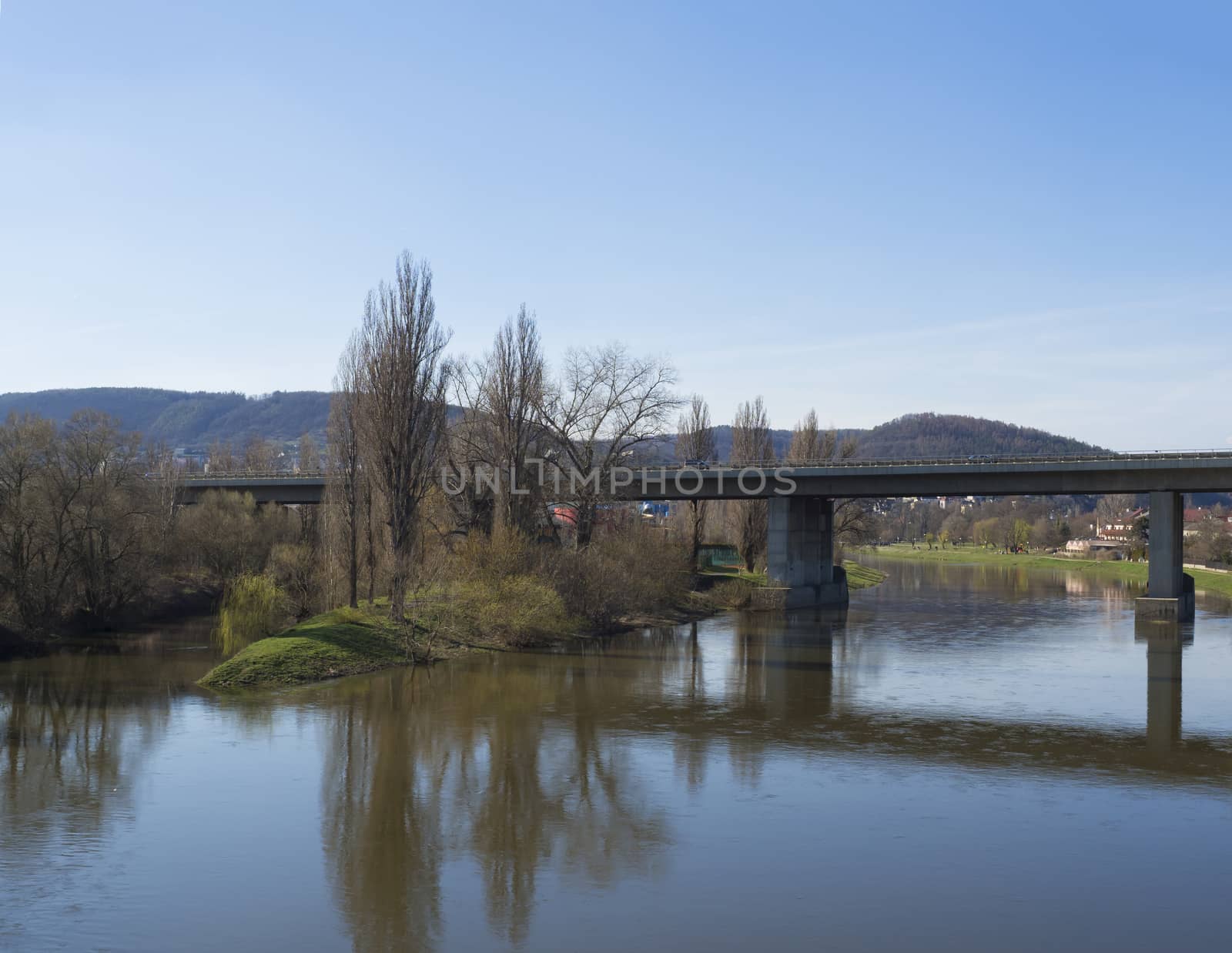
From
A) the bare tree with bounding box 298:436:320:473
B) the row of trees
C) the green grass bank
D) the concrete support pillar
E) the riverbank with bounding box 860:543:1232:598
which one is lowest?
the riverbank with bounding box 860:543:1232:598

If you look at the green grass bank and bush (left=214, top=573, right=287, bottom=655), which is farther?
bush (left=214, top=573, right=287, bottom=655)

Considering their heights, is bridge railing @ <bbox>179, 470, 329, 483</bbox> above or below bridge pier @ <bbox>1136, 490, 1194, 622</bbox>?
above

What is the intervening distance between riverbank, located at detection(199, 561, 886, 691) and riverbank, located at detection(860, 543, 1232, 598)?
188ft

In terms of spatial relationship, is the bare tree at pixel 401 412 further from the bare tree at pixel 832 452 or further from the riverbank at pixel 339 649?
the bare tree at pixel 832 452

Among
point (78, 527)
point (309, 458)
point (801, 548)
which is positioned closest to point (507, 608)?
point (78, 527)

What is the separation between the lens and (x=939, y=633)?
49844 mm

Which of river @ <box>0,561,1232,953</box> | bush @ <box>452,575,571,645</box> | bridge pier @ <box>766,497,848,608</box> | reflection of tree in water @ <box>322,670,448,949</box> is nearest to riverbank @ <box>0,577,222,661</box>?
river @ <box>0,561,1232,953</box>

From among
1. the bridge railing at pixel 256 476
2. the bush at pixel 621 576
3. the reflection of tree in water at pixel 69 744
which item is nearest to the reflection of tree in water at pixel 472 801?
the reflection of tree in water at pixel 69 744

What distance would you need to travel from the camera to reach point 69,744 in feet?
78.6

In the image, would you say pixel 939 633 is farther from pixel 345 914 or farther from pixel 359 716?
pixel 345 914

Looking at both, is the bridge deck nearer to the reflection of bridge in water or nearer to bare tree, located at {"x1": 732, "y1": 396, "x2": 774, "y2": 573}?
bare tree, located at {"x1": 732, "y1": 396, "x2": 774, "y2": 573}

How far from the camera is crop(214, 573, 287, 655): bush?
39094 millimetres

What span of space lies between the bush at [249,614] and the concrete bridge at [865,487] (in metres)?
17.2

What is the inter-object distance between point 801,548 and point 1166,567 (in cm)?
1910
